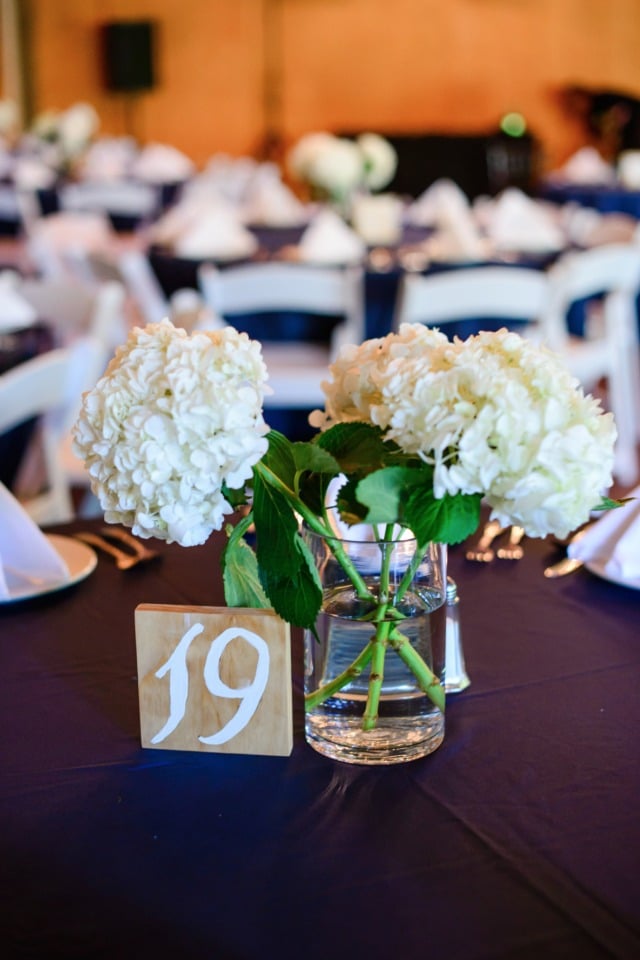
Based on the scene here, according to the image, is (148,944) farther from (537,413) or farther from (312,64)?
(312,64)

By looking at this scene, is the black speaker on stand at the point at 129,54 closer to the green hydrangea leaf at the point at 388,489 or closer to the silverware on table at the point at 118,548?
the silverware on table at the point at 118,548

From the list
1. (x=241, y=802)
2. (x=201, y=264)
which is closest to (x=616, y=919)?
(x=241, y=802)

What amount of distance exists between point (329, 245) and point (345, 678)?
3.37m

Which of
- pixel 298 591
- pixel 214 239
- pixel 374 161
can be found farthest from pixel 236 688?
pixel 374 161

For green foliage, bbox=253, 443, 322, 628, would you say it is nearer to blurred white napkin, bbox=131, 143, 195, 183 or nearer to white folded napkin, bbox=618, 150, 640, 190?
white folded napkin, bbox=618, 150, 640, 190

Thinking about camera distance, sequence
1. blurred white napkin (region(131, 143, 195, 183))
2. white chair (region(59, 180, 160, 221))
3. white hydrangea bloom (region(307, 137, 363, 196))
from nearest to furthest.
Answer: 1. white hydrangea bloom (region(307, 137, 363, 196))
2. white chair (region(59, 180, 160, 221))
3. blurred white napkin (region(131, 143, 195, 183))

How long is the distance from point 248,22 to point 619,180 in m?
5.08

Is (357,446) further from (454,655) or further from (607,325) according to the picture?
(607,325)

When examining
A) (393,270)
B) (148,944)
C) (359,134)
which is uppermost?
(359,134)

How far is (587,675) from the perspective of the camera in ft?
4.12

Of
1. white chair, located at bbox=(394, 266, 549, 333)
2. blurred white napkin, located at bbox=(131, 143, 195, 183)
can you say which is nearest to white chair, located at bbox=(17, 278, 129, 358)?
white chair, located at bbox=(394, 266, 549, 333)

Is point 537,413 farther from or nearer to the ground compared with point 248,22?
nearer to the ground

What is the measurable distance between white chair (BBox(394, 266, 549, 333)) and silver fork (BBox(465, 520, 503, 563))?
5.64ft

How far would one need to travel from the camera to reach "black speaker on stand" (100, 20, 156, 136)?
36.7ft
